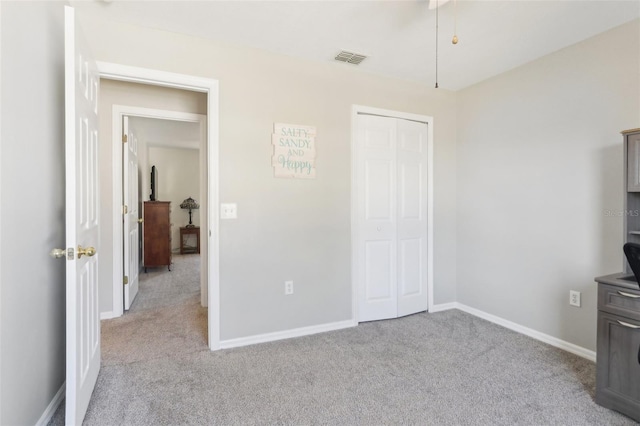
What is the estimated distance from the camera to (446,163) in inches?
139

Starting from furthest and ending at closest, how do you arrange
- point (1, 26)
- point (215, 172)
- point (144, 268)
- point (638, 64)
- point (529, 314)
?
point (144, 268) → point (529, 314) → point (215, 172) → point (638, 64) → point (1, 26)

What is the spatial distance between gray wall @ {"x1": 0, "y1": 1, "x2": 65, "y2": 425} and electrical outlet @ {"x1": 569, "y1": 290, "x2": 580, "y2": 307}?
349cm

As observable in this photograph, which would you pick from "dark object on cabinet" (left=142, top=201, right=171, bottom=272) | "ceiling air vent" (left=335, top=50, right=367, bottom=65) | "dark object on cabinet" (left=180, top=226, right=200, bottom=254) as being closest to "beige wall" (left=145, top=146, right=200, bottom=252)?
"dark object on cabinet" (left=180, top=226, right=200, bottom=254)

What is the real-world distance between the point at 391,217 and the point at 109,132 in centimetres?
293

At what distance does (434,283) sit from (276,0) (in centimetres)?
300

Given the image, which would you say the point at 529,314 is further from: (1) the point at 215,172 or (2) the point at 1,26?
(2) the point at 1,26

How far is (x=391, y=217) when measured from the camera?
128 inches

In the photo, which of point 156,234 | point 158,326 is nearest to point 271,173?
point 158,326

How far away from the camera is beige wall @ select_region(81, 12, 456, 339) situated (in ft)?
8.00

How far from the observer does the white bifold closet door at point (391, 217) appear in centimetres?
312

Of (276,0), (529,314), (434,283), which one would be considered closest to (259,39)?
(276,0)

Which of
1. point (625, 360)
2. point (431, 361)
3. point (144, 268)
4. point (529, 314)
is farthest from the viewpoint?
point (144, 268)

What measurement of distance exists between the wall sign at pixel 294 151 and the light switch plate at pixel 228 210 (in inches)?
17.5

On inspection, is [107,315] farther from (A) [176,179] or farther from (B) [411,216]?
(A) [176,179]
